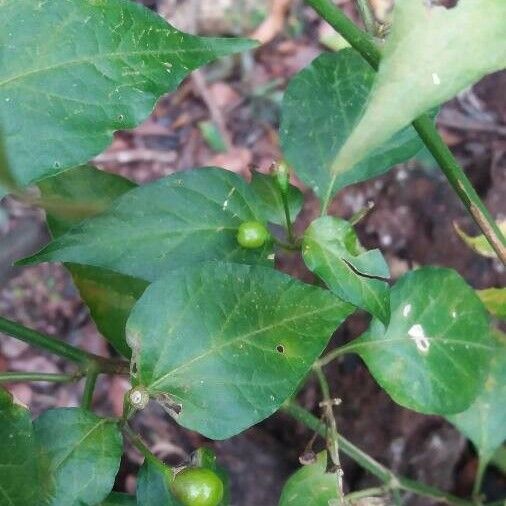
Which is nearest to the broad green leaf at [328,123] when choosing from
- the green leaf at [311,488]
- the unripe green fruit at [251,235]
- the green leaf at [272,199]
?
the green leaf at [272,199]

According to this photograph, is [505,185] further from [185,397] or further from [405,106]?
[405,106]

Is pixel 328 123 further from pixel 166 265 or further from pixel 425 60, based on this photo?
pixel 425 60

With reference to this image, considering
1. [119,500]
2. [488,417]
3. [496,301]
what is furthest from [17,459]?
[488,417]

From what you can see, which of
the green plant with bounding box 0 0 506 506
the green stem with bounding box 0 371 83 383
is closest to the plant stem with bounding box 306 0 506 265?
the green plant with bounding box 0 0 506 506

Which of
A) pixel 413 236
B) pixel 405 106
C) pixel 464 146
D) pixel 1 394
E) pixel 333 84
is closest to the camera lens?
pixel 405 106

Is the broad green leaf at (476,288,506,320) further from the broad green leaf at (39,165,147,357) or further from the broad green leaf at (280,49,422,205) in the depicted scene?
the broad green leaf at (39,165,147,357)

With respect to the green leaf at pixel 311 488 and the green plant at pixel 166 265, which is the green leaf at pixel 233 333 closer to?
the green plant at pixel 166 265

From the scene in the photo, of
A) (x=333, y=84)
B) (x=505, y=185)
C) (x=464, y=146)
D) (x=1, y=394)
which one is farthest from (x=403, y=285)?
(x=464, y=146)
